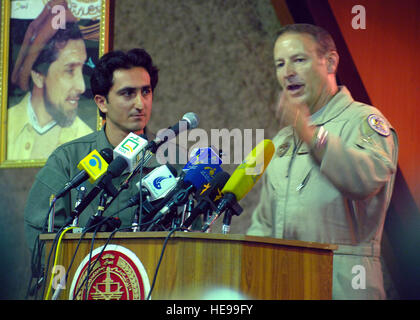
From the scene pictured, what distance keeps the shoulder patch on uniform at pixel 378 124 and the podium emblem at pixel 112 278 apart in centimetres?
121

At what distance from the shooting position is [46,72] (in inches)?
155

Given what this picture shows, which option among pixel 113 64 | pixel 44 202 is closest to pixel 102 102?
pixel 113 64

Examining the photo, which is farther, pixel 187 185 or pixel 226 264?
pixel 187 185

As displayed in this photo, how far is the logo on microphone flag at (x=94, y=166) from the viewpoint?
1.99 meters

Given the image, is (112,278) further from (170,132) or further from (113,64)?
(113,64)

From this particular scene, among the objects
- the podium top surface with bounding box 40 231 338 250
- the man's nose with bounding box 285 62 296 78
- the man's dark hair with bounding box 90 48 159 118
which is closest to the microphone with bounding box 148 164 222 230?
the podium top surface with bounding box 40 231 338 250

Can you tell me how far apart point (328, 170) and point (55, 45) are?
7.64 ft

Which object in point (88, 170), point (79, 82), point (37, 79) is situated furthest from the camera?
point (37, 79)

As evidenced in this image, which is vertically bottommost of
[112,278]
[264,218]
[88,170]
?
[112,278]

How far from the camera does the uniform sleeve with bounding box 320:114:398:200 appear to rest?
7.49ft

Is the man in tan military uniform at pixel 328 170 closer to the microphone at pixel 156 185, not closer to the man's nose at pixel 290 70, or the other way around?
the man's nose at pixel 290 70

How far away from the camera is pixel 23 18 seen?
4.03 meters

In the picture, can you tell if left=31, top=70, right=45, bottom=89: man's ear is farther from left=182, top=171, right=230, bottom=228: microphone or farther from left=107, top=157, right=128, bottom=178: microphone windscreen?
left=182, top=171, right=230, bottom=228: microphone
